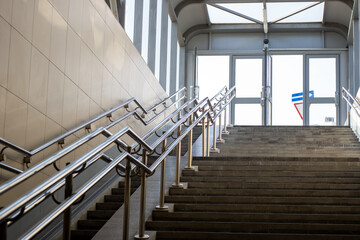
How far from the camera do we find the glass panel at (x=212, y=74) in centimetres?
1808

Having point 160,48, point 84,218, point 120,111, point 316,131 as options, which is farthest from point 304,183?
point 160,48

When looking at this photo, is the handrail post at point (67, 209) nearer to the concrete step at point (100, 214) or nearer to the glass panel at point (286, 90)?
the concrete step at point (100, 214)

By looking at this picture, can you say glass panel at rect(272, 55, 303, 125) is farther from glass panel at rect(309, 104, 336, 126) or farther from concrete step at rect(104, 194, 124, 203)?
concrete step at rect(104, 194, 124, 203)

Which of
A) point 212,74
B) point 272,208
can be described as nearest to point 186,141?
point 272,208

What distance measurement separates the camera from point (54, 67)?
18.2 ft

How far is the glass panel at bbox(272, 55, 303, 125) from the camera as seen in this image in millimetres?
17562

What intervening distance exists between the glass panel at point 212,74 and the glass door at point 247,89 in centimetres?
30

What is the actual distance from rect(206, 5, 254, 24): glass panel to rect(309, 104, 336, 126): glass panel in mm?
3508

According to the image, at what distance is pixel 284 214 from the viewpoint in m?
4.54

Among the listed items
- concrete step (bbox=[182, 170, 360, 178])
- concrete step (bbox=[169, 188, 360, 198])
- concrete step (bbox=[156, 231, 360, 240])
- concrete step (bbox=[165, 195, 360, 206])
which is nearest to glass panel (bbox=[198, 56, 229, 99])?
concrete step (bbox=[182, 170, 360, 178])

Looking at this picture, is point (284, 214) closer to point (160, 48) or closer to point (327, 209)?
point (327, 209)

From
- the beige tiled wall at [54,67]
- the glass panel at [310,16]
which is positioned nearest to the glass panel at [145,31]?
the beige tiled wall at [54,67]

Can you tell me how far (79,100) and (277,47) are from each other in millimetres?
12676

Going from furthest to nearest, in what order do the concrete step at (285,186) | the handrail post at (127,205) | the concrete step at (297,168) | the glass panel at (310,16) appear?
1. the glass panel at (310,16)
2. the concrete step at (297,168)
3. the concrete step at (285,186)
4. the handrail post at (127,205)
